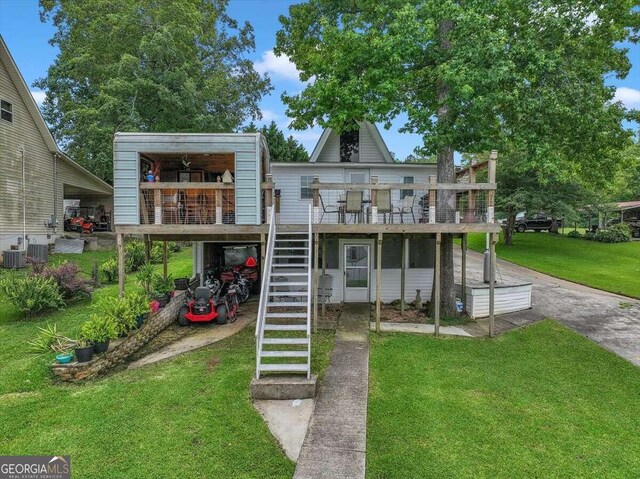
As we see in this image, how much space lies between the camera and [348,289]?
12.2 metres

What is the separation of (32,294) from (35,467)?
6499mm

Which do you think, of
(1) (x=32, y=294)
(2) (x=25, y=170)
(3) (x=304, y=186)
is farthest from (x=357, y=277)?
(2) (x=25, y=170)

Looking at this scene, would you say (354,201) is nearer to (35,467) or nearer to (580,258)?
(35,467)

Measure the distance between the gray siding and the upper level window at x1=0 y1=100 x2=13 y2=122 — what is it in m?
10.2

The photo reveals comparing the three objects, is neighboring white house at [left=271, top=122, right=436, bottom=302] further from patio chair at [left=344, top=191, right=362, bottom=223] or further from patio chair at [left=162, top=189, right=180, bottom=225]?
patio chair at [left=162, top=189, right=180, bottom=225]

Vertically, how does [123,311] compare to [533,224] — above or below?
below

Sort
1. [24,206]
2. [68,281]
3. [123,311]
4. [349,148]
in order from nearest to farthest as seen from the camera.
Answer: [123,311]
[68,281]
[349,148]
[24,206]

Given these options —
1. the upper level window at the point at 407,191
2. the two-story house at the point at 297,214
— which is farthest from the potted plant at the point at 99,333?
the upper level window at the point at 407,191

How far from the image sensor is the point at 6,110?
15062 mm

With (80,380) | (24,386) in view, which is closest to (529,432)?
(80,380)

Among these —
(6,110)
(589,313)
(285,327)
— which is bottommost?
(589,313)

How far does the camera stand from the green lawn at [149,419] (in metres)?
4.23

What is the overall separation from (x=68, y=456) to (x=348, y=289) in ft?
28.8

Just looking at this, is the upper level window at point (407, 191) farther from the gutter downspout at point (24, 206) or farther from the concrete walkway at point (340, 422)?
the gutter downspout at point (24, 206)
